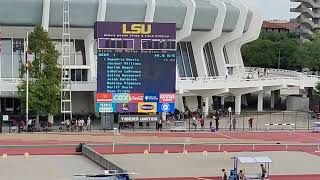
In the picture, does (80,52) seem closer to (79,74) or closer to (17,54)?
(79,74)

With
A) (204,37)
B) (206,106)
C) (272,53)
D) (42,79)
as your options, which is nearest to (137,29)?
(42,79)

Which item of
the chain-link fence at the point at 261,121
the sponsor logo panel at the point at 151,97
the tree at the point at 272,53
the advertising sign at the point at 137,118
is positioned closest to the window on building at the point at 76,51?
the chain-link fence at the point at 261,121

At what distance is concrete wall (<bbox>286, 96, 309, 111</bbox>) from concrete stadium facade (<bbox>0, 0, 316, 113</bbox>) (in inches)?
55.7

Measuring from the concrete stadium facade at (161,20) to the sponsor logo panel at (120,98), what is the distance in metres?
7.54

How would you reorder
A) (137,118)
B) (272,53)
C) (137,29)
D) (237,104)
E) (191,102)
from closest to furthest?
(137,29)
(137,118)
(237,104)
(191,102)
(272,53)

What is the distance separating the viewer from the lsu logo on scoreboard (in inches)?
2083

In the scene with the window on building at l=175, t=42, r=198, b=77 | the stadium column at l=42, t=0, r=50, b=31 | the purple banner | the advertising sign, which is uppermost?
the stadium column at l=42, t=0, r=50, b=31

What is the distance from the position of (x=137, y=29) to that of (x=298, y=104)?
1092 inches

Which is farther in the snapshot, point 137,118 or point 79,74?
point 79,74

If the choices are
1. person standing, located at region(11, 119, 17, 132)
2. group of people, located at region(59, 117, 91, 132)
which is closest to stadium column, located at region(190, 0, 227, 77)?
group of people, located at region(59, 117, 91, 132)

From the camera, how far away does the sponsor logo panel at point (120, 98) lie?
2096 inches

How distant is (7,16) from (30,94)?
43.1ft

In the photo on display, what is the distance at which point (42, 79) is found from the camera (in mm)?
53500

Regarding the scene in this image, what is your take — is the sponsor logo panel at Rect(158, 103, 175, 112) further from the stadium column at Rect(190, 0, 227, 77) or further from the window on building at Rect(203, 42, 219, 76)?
the window on building at Rect(203, 42, 219, 76)
